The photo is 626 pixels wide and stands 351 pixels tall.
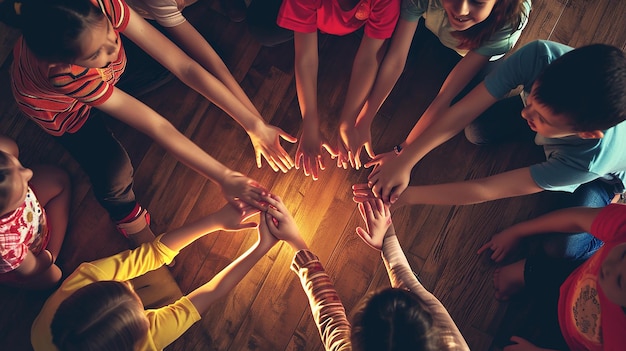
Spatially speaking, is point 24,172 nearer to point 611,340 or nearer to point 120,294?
point 120,294

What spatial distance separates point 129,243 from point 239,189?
398 mm

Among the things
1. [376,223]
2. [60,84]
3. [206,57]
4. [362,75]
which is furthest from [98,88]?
[376,223]

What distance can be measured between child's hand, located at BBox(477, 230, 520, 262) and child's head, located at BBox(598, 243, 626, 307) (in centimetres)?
39

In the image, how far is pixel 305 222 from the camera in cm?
138

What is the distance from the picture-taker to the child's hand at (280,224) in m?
1.24

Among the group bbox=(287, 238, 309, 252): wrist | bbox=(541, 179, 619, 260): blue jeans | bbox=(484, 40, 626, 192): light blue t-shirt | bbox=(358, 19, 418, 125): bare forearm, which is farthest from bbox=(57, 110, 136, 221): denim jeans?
bbox=(541, 179, 619, 260): blue jeans

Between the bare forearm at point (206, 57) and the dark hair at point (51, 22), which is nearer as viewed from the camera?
the dark hair at point (51, 22)

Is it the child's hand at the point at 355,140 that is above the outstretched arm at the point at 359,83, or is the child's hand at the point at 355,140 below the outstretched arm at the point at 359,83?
below

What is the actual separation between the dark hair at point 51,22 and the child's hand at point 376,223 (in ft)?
2.56

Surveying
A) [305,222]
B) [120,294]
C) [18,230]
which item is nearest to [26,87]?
[18,230]

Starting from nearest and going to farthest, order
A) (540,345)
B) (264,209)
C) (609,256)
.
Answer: (609,256)
(264,209)
(540,345)

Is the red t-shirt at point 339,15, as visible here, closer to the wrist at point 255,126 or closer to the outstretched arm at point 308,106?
the outstretched arm at point 308,106

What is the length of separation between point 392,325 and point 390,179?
18.5 inches

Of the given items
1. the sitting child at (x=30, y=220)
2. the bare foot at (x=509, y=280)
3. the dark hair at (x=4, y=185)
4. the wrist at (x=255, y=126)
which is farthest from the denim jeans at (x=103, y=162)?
the bare foot at (x=509, y=280)
